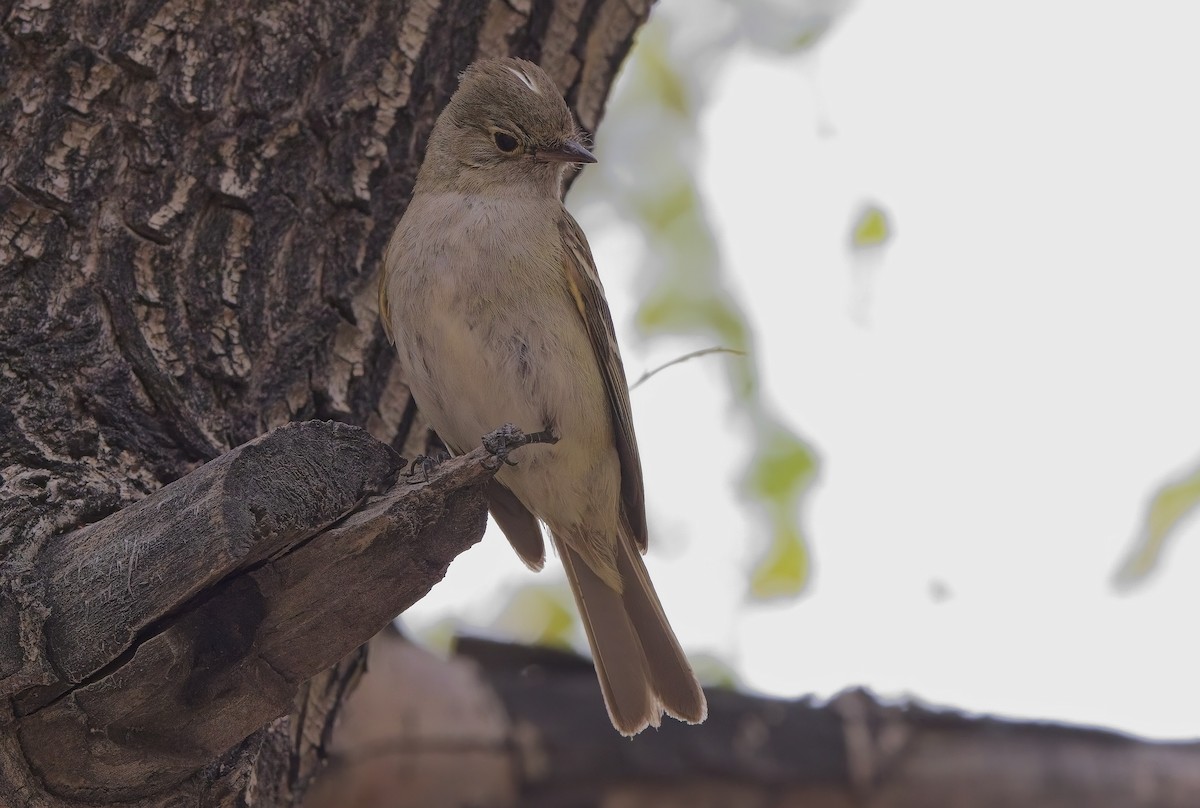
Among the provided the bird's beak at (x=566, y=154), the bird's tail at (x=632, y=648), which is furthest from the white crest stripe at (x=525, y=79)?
the bird's tail at (x=632, y=648)

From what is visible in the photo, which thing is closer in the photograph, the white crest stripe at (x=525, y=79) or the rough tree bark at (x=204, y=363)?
the rough tree bark at (x=204, y=363)

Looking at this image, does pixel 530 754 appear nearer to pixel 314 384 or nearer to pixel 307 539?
pixel 314 384

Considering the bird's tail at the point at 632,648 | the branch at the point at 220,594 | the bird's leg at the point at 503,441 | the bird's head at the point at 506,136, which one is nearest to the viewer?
the branch at the point at 220,594

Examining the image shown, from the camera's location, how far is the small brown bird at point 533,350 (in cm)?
342

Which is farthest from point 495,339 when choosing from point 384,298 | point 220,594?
point 220,594

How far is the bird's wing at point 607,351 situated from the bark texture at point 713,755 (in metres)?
0.69

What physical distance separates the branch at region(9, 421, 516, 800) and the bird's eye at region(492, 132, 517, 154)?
2.05 m

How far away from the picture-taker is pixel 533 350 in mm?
3447

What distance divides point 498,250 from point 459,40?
1.95 feet

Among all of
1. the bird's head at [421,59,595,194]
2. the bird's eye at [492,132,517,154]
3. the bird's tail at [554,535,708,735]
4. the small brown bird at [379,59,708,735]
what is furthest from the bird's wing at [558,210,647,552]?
the bird's eye at [492,132,517,154]

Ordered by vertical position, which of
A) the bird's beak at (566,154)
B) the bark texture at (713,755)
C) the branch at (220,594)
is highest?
the bird's beak at (566,154)

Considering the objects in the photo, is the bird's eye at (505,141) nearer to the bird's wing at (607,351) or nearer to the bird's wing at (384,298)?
the bird's wing at (607,351)

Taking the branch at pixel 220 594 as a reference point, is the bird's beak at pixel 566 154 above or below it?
above

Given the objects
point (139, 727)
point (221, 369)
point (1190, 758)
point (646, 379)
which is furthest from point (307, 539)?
point (1190, 758)
